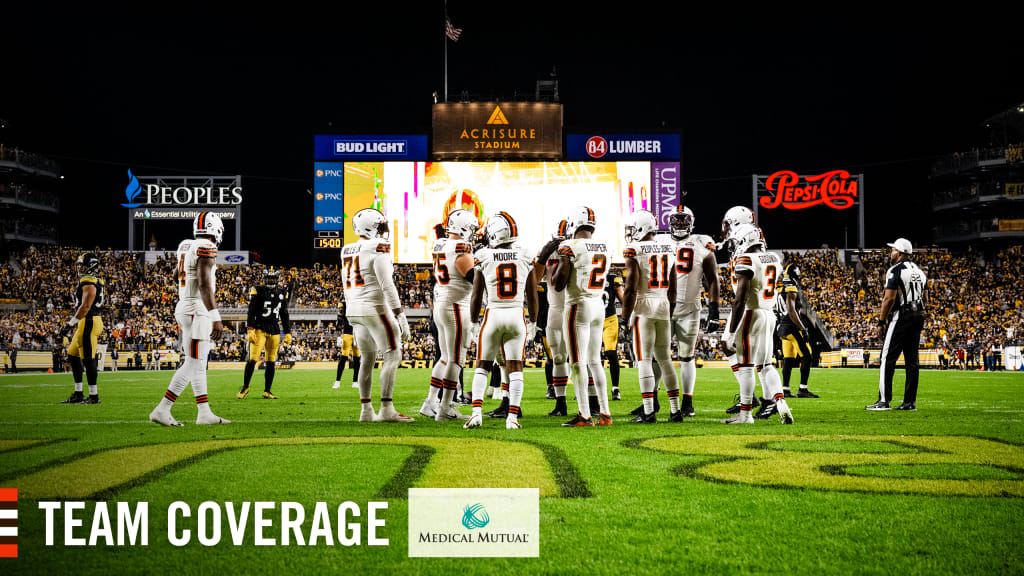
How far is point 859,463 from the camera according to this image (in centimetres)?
612

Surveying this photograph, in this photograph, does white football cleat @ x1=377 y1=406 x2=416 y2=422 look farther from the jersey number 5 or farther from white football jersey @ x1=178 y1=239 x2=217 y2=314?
white football jersey @ x1=178 y1=239 x2=217 y2=314

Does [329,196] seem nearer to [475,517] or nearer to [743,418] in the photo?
[743,418]

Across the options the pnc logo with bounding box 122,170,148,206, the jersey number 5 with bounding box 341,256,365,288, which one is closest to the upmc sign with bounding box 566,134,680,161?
the pnc logo with bounding box 122,170,148,206

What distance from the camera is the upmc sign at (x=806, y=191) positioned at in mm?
47281

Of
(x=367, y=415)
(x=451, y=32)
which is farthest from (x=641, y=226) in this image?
(x=451, y=32)

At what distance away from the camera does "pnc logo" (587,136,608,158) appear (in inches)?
1565

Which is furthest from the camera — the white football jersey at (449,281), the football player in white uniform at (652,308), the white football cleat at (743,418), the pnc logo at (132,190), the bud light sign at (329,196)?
the pnc logo at (132,190)

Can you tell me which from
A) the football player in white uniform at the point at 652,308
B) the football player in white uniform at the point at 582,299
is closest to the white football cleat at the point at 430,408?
the football player in white uniform at the point at 582,299

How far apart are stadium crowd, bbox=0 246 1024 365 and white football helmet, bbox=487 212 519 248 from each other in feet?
93.2

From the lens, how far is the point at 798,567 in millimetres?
3469

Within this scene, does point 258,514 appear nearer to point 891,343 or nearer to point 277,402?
point 277,402

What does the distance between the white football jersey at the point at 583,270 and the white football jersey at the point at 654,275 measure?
0.72m

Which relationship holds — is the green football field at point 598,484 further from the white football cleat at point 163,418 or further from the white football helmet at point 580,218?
the white football helmet at point 580,218

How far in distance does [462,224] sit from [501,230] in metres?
1.09
